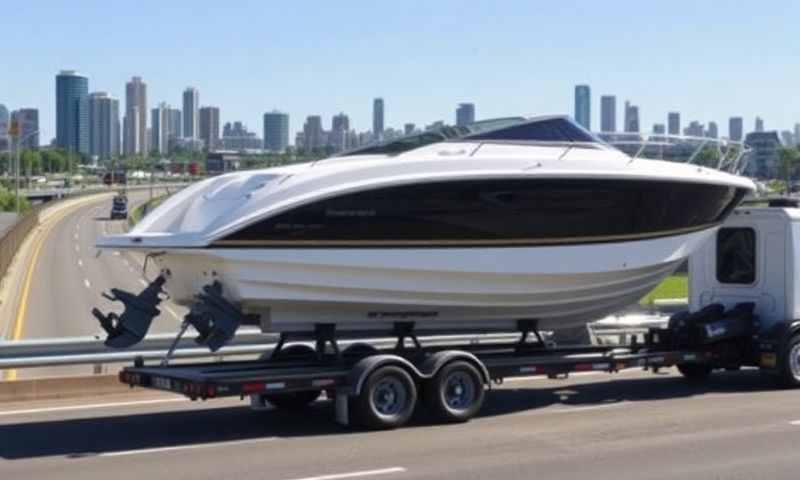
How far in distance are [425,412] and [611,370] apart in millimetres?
2348

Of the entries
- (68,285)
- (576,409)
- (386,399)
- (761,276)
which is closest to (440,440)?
(386,399)

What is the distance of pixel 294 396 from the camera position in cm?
1461

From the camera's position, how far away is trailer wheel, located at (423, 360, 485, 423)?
1330 centimetres

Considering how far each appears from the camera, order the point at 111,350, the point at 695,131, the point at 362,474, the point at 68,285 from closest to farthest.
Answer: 1. the point at 362,474
2. the point at 111,350
3. the point at 695,131
4. the point at 68,285

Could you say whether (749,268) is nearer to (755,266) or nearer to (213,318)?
(755,266)

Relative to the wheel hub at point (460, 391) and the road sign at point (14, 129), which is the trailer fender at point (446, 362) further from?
the road sign at point (14, 129)

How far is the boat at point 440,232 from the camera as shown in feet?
42.6

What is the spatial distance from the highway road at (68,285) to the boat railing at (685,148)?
599 cm

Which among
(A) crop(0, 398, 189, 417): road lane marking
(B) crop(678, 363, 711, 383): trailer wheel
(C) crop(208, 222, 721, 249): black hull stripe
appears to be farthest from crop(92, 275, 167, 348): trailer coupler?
(B) crop(678, 363, 711, 383): trailer wheel

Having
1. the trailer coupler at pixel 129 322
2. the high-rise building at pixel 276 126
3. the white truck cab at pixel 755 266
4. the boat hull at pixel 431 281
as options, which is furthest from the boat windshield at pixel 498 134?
the high-rise building at pixel 276 126

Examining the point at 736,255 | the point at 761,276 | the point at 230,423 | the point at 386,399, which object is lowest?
the point at 230,423

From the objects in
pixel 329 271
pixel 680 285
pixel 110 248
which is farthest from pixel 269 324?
pixel 680 285

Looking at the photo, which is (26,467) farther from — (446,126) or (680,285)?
(680,285)

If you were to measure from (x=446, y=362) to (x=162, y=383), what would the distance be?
2875mm
